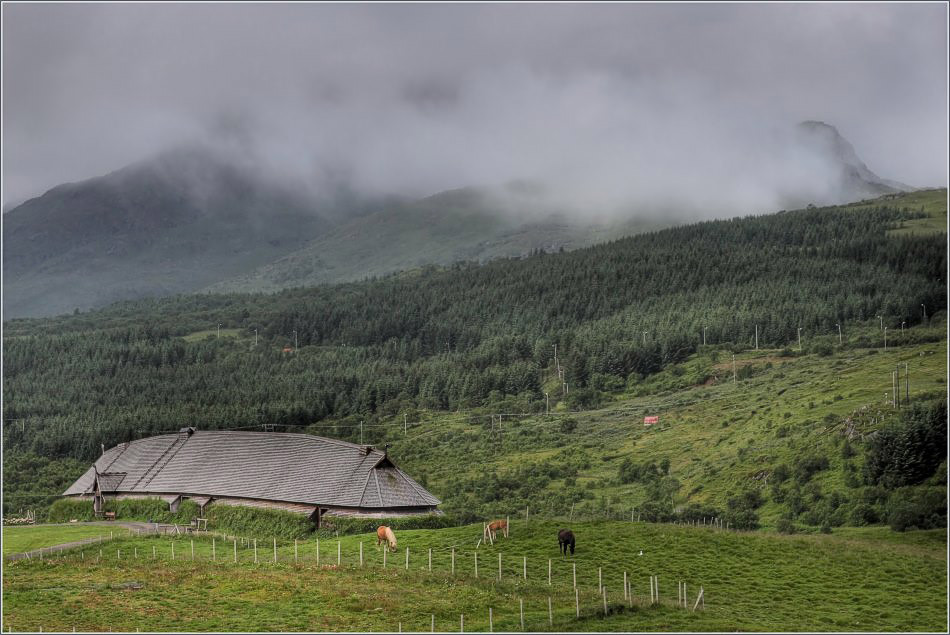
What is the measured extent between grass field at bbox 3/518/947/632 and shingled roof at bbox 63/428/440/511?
1572 centimetres

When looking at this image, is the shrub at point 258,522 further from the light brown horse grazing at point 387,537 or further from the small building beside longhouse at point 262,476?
the light brown horse grazing at point 387,537

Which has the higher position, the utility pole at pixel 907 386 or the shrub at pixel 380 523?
the utility pole at pixel 907 386

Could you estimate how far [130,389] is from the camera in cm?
19988

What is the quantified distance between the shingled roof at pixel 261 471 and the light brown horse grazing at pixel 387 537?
19.1 m

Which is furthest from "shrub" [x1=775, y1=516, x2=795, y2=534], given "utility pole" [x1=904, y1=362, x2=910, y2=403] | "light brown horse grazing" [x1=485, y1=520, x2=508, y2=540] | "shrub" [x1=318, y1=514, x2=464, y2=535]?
"utility pole" [x1=904, y1=362, x2=910, y2=403]

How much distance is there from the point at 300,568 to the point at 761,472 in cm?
5911

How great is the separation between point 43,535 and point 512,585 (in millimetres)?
50610

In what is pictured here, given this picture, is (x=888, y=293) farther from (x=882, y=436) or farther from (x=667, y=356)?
(x=882, y=436)

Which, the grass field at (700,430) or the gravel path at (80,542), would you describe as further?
the grass field at (700,430)

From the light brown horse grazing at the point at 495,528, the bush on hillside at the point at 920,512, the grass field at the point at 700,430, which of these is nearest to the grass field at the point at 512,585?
the light brown horse grazing at the point at 495,528

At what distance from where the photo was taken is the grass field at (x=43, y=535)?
7888 centimetres

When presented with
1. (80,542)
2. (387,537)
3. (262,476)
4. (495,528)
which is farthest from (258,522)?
(495,528)

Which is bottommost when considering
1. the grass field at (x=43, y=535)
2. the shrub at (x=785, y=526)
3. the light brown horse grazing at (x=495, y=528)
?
the shrub at (x=785, y=526)

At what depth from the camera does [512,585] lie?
1989 inches
